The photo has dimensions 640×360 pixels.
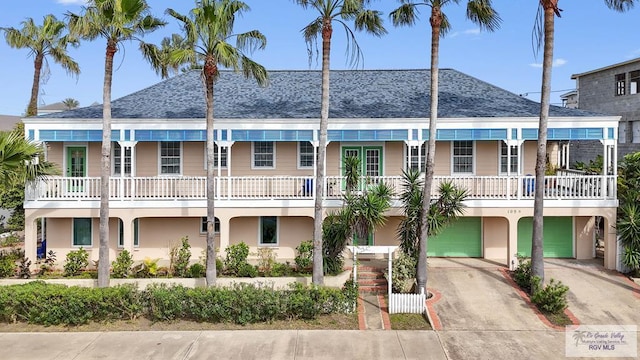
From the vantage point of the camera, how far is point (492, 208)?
1806cm

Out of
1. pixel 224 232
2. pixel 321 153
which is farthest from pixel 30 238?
pixel 321 153

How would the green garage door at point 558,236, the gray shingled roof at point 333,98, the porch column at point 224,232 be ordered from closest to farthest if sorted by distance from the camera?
the porch column at point 224,232 → the gray shingled roof at point 333,98 → the green garage door at point 558,236

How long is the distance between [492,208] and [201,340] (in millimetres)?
11460

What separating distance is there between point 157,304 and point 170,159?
26.3 ft

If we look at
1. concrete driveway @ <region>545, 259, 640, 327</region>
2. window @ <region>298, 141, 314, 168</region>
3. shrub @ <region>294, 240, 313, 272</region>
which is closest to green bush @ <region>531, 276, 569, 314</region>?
concrete driveway @ <region>545, 259, 640, 327</region>

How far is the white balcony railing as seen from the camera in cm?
1791

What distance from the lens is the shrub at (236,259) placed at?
1688cm

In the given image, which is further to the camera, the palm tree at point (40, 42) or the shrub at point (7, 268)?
the palm tree at point (40, 42)

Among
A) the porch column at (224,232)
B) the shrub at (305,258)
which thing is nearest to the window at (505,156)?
the shrub at (305,258)

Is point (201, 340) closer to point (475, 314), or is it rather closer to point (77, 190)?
point (475, 314)

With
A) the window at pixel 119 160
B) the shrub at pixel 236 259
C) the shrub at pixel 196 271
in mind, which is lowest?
the shrub at pixel 196 271

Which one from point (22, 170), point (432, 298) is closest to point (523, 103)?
point (432, 298)

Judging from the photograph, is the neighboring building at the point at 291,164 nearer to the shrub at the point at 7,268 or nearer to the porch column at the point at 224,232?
the porch column at the point at 224,232

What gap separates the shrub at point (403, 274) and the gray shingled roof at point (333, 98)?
228 inches
